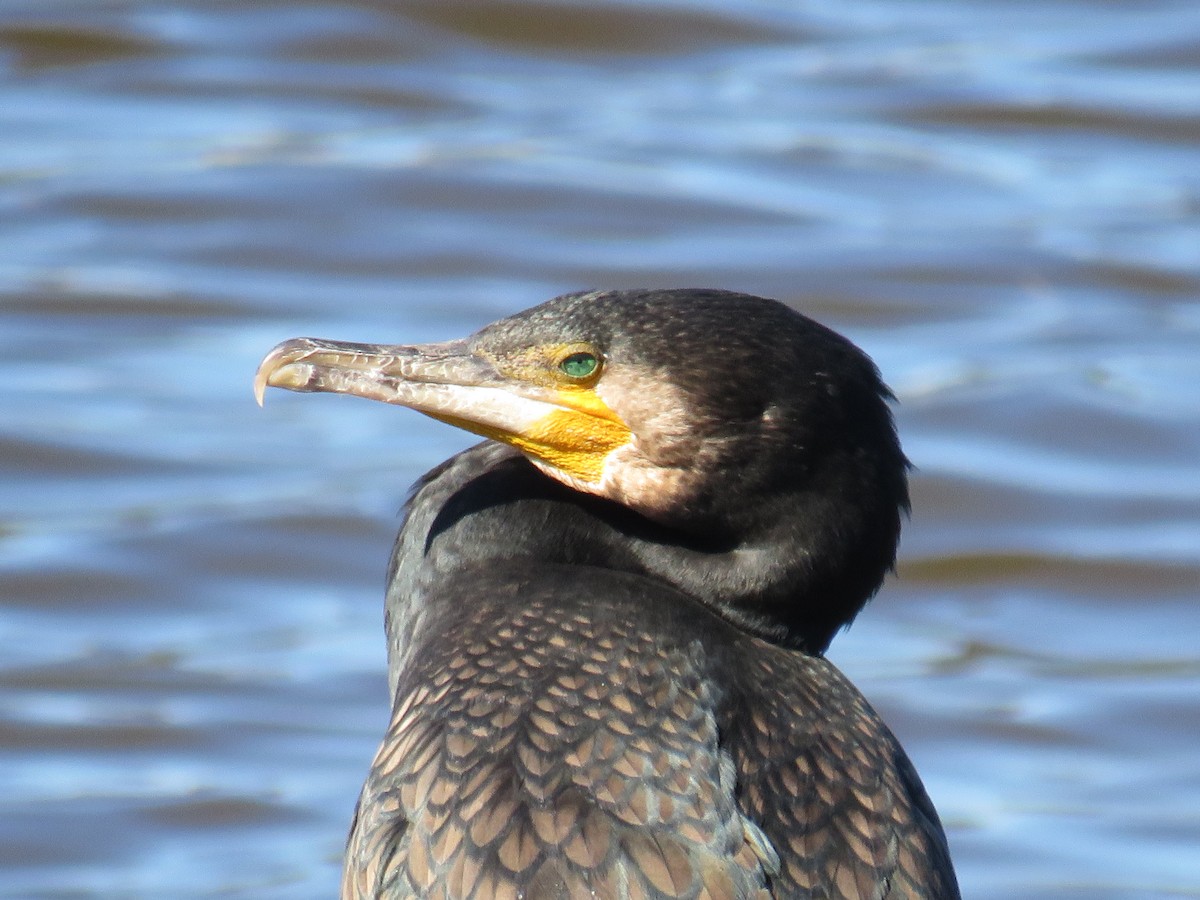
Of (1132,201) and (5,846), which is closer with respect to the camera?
(5,846)

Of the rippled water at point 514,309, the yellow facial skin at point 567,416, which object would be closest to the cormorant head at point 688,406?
the yellow facial skin at point 567,416

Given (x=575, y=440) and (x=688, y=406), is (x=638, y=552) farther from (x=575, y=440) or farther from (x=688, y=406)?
(x=688, y=406)

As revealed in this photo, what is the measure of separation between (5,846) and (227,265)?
5.34 m

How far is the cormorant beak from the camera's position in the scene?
4621 millimetres

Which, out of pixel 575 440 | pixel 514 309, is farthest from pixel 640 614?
pixel 514 309

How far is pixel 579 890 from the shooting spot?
4039 mm

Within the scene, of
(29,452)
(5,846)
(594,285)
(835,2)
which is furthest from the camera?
(835,2)

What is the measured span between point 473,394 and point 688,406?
47 centimetres

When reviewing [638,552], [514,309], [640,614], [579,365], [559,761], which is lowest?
[559,761]

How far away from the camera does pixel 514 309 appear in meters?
11.4

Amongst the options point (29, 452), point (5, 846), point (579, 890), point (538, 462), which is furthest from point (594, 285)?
point (579, 890)

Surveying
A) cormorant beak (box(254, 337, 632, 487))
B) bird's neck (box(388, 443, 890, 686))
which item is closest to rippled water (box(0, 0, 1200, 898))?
bird's neck (box(388, 443, 890, 686))

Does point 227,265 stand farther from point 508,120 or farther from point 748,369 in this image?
point 748,369

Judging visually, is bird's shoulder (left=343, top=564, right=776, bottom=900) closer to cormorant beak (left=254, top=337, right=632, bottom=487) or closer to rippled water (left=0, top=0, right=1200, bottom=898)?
cormorant beak (left=254, top=337, right=632, bottom=487)
